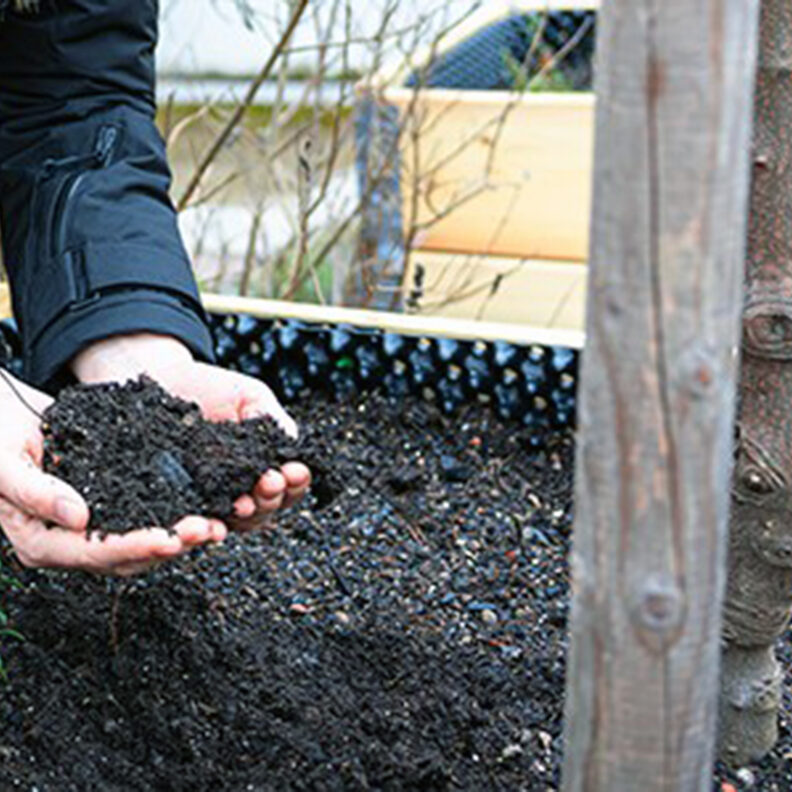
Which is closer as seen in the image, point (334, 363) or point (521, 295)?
point (334, 363)

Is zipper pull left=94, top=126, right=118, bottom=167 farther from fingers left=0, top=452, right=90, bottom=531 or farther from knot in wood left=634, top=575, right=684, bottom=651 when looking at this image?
knot in wood left=634, top=575, right=684, bottom=651

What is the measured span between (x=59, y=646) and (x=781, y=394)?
31.4 inches

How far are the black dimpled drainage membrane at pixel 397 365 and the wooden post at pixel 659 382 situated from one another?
1.27 meters

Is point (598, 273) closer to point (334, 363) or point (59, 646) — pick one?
point (59, 646)


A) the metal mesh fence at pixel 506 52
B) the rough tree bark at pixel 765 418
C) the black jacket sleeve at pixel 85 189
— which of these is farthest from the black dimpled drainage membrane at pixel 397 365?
the metal mesh fence at pixel 506 52

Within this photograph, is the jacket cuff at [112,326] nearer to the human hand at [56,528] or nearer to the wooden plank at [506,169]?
the human hand at [56,528]

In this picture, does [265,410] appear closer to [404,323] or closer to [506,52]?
[404,323]

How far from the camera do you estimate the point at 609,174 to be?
0.90 m

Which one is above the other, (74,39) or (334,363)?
(74,39)

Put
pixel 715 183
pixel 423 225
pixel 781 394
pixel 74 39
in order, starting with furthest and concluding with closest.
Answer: pixel 423 225 < pixel 74 39 < pixel 781 394 < pixel 715 183

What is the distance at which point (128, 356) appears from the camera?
1816 mm

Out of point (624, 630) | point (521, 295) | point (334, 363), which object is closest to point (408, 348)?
point (334, 363)

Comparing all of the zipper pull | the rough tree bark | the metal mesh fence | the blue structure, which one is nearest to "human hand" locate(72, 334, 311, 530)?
the zipper pull

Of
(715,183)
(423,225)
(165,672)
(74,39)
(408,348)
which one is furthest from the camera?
(423,225)
